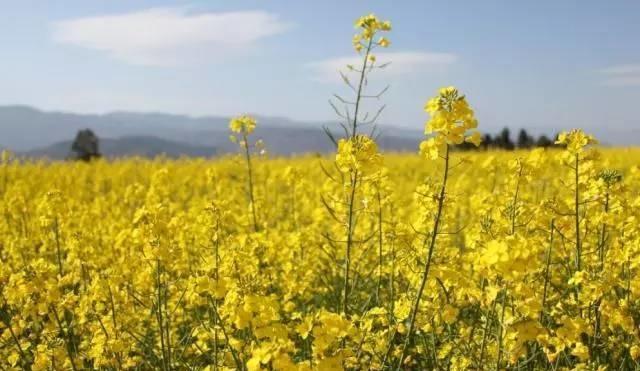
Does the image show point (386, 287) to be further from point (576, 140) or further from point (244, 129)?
point (576, 140)

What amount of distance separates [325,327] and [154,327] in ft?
9.81

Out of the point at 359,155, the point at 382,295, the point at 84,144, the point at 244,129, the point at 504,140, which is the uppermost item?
the point at 244,129

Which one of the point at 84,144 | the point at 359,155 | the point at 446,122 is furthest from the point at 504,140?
the point at 446,122

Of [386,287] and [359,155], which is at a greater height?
[359,155]

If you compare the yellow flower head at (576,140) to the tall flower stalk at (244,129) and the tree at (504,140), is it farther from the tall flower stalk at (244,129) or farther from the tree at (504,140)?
the tree at (504,140)

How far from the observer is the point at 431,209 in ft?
12.1

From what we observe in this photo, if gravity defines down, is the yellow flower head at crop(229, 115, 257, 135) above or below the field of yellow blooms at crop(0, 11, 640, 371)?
above

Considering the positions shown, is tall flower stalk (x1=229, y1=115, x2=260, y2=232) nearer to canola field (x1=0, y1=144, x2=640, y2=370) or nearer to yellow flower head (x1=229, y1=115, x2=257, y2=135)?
yellow flower head (x1=229, y1=115, x2=257, y2=135)

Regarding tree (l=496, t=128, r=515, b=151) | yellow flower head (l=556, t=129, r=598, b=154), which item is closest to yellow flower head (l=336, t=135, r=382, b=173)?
yellow flower head (l=556, t=129, r=598, b=154)

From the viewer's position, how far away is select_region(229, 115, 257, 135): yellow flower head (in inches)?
224

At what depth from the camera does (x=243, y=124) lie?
5758mm

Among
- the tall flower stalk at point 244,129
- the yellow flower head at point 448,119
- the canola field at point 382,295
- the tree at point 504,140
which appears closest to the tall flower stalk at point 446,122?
the yellow flower head at point 448,119

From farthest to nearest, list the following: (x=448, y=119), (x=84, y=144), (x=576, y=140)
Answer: (x=84, y=144) → (x=576, y=140) → (x=448, y=119)

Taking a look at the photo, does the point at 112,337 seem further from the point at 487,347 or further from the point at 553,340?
the point at 553,340
